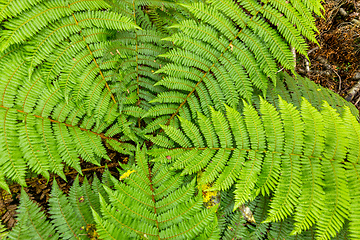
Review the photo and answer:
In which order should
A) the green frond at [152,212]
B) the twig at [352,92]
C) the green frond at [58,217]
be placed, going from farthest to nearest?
the twig at [352,92], the green frond at [58,217], the green frond at [152,212]

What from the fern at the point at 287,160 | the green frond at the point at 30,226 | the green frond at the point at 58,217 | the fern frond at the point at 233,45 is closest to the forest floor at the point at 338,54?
the fern frond at the point at 233,45

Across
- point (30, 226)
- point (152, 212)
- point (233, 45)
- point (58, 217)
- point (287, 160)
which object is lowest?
point (30, 226)

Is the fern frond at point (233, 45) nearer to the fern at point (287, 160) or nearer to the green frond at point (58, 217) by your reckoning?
the fern at point (287, 160)

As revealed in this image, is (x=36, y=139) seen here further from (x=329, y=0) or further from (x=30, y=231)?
(x=329, y=0)

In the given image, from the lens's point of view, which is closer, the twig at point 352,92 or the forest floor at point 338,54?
the twig at point 352,92

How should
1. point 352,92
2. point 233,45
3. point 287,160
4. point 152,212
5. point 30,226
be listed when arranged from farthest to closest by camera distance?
point 352,92 → point 233,45 → point 287,160 → point 152,212 → point 30,226

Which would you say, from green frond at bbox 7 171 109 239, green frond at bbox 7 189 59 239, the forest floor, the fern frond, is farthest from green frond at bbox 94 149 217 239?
the forest floor

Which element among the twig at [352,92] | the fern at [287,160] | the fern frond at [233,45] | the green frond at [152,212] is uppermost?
the twig at [352,92]

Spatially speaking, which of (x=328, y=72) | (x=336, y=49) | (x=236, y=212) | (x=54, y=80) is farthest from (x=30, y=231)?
(x=336, y=49)

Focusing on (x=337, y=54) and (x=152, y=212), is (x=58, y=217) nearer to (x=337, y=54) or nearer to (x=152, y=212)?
(x=152, y=212)

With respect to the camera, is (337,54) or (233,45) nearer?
(233,45)

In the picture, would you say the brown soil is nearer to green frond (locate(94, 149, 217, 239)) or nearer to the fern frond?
the fern frond

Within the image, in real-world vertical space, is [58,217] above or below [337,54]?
below

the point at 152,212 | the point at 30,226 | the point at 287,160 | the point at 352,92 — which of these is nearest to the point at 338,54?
the point at 352,92
